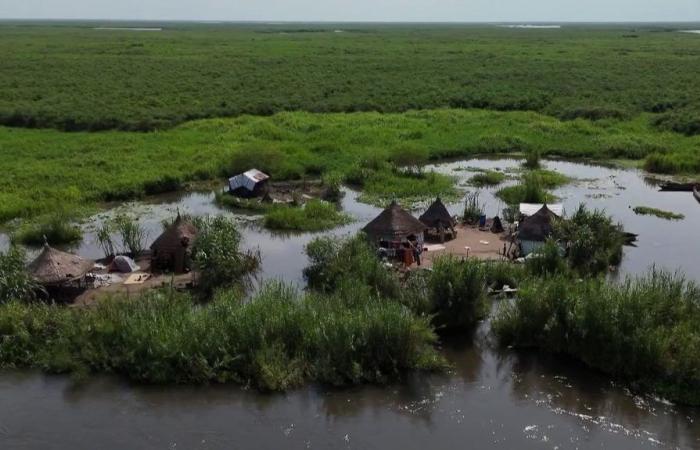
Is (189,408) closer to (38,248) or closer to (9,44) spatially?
(38,248)

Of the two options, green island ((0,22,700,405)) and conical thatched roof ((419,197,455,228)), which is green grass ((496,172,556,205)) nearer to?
green island ((0,22,700,405))

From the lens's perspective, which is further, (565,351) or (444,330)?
(444,330)

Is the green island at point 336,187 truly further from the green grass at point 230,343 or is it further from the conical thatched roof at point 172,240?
the conical thatched roof at point 172,240

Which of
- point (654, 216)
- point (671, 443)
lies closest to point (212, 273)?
point (671, 443)

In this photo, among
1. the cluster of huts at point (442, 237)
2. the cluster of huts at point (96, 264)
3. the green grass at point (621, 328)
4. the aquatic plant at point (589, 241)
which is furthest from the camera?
the cluster of huts at point (442, 237)

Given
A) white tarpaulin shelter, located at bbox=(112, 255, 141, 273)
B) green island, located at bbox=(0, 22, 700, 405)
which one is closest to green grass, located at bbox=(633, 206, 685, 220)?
green island, located at bbox=(0, 22, 700, 405)

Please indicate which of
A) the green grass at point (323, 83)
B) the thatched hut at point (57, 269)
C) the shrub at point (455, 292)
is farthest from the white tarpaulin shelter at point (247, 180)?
the green grass at point (323, 83)

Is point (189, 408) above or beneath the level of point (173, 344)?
beneath

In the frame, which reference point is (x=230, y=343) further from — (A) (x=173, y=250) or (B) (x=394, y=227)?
(B) (x=394, y=227)
